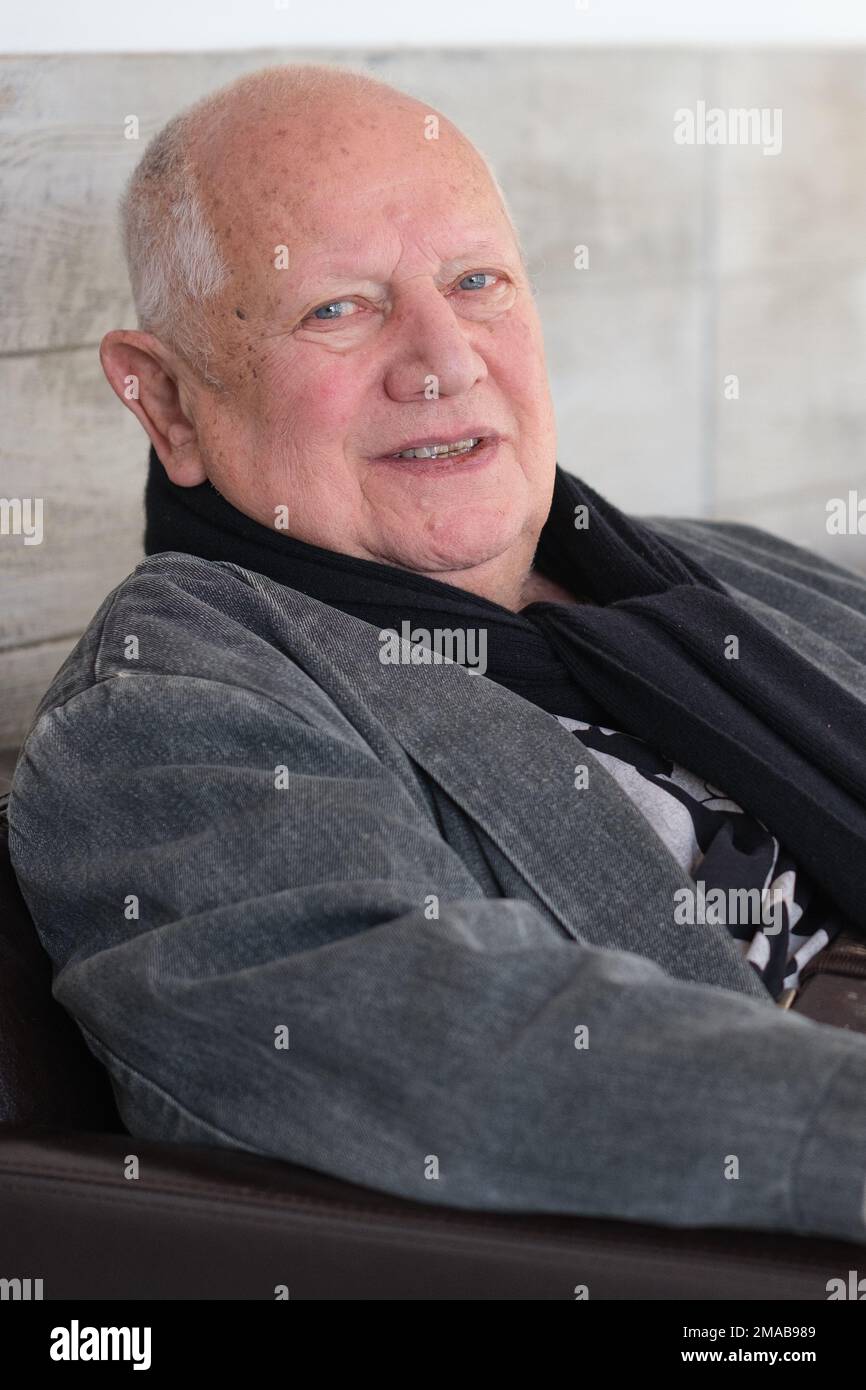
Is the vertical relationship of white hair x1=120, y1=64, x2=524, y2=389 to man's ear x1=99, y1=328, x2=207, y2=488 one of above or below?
above

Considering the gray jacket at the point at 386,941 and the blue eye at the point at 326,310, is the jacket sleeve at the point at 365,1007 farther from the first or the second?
the blue eye at the point at 326,310

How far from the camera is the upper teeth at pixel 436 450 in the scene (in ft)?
5.24

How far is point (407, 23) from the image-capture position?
7.51 feet

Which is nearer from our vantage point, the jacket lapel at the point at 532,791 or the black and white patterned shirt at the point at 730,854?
the jacket lapel at the point at 532,791

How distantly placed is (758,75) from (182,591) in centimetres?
185

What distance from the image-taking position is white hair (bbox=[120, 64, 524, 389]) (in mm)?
1579

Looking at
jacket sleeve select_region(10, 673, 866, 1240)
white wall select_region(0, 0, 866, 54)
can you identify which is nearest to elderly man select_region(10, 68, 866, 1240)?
jacket sleeve select_region(10, 673, 866, 1240)

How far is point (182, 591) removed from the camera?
1.44 metres

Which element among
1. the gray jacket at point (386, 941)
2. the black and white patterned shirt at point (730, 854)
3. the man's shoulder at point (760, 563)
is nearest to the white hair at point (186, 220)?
the gray jacket at point (386, 941)

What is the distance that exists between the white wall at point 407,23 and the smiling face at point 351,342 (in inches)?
18.2

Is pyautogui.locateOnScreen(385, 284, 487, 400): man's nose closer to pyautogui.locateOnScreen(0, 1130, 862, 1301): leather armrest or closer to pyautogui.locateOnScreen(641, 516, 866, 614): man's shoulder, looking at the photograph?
pyautogui.locateOnScreen(641, 516, 866, 614): man's shoulder

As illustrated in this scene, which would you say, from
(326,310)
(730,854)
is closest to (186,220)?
(326,310)

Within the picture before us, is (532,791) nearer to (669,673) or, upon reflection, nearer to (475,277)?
(669,673)

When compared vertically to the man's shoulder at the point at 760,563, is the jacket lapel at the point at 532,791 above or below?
below
